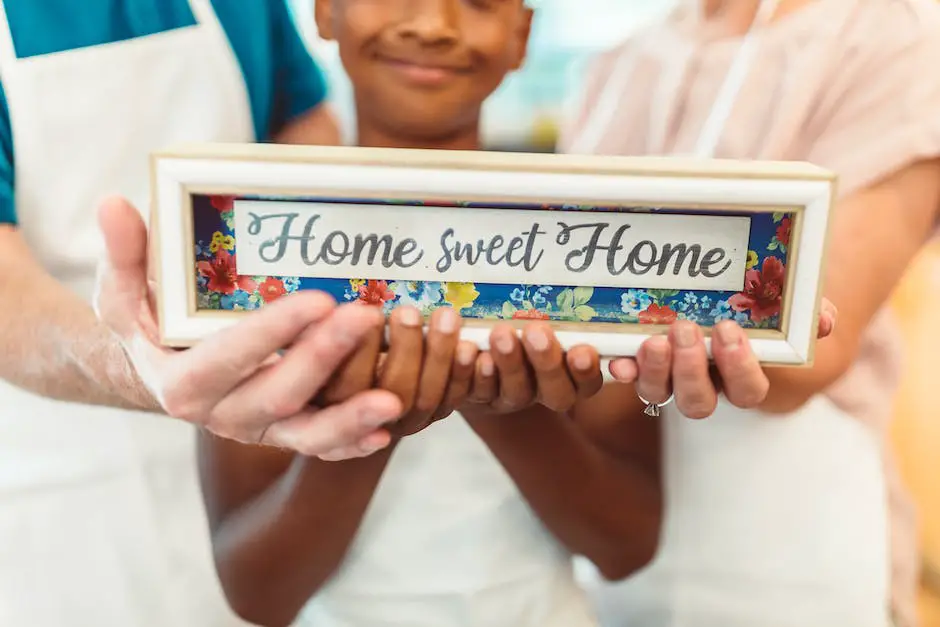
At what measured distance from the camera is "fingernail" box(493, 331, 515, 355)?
1.34 feet

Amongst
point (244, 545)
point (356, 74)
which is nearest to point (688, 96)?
point (356, 74)

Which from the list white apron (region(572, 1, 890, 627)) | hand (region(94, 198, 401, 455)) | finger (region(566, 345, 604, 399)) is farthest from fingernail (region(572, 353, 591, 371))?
white apron (region(572, 1, 890, 627))

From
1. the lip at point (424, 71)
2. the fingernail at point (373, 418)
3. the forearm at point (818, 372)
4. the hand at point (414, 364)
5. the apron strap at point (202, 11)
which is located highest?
the lip at point (424, 71)

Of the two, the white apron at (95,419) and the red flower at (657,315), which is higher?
the red flower at (657,315)

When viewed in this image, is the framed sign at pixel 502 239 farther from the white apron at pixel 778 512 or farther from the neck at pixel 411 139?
the white apron at pixel 778 512

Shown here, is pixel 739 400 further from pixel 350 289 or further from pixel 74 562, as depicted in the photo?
pixel 74 562

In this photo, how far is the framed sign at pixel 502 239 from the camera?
397mm

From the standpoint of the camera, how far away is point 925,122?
56cm

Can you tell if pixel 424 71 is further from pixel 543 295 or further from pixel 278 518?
pixel 278 518

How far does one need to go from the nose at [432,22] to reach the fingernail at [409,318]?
0.22 meters

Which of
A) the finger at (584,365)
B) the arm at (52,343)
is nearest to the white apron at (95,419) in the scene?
the arm at (52,343)

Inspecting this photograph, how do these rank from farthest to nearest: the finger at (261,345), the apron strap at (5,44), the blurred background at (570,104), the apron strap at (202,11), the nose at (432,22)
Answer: the blurred background at (570,104)
the apron strap at (202,11)
the apron strap at (5,44)
the nose at (432,22)
the finger at (261,345)

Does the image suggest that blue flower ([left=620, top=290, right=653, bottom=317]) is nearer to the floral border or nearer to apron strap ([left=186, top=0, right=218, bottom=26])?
the floral border

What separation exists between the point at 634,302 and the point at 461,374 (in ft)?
0.34
